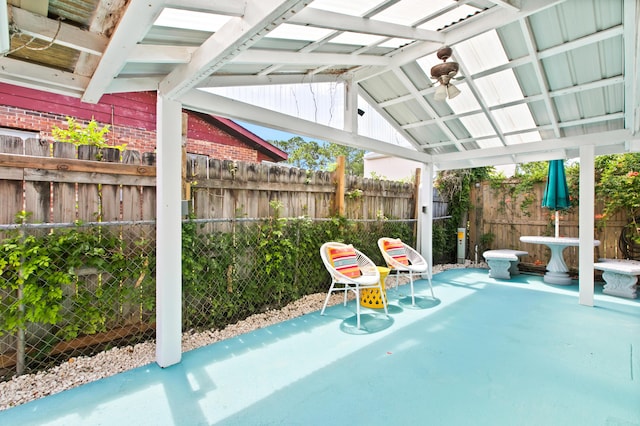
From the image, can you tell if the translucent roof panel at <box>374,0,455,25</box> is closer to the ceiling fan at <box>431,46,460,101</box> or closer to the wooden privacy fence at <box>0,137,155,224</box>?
the ceiling fan at <box>431,46,460,101</box>

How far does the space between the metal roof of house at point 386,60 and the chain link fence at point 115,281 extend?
1.15m

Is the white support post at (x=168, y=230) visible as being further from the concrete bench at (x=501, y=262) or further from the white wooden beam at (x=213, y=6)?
the concrete bench at (x=501, y=262)

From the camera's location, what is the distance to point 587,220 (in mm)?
4383

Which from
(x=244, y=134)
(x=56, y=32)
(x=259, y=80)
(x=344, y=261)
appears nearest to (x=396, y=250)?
(x=344, y=261)

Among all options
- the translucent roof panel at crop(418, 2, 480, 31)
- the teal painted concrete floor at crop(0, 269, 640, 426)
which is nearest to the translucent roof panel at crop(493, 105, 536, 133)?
the translucent roof panel at crop(418, 2, 480, 31)

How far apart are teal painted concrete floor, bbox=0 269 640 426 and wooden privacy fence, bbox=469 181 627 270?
9.11ft

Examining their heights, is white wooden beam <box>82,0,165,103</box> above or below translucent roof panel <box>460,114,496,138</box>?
below

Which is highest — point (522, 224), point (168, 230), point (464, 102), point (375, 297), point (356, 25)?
point (464, 102)

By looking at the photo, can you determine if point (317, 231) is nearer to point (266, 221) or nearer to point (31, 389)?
point (266, 221)

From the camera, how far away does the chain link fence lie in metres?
2.20

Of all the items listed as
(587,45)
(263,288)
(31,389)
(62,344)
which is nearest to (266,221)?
(263,288)

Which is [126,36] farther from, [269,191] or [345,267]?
[345,267]

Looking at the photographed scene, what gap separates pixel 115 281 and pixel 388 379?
2438 mm

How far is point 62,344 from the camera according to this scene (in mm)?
2436
